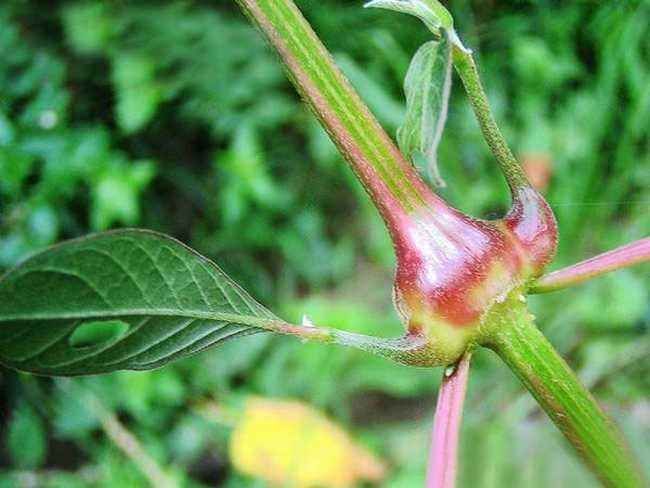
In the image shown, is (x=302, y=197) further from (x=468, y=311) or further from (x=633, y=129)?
(x=468, y=311)

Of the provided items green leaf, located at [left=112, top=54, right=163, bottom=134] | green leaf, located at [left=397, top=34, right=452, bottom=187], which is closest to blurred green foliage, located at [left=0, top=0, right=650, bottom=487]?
green leaf, located at [left=112, top=54, right=163, bottom=134]

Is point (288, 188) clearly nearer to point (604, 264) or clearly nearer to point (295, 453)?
point (295, 453)

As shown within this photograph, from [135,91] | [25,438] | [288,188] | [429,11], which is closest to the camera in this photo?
[429,11]

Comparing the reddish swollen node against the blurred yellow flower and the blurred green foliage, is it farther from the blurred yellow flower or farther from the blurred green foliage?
the blurred yellow flower

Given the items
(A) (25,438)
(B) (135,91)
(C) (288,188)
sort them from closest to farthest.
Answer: (A) (25,438), (B) (135,91), (C) (288,188)

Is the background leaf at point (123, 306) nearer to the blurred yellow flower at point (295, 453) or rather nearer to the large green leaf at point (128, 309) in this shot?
the large green leaf at point (128, 309)

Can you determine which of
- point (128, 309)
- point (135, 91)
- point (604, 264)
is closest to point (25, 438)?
point (135, 91)

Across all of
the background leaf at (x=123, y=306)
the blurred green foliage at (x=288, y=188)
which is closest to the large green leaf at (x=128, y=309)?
the background leaf at (x=123, y=306)

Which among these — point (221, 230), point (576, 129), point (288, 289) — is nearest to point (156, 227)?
point (221, 230)
